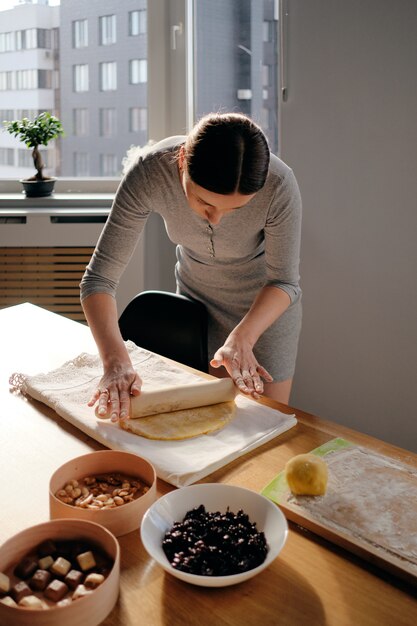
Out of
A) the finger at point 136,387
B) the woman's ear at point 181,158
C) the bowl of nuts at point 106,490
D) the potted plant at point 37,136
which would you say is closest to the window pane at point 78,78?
the potted plant at point 37,136

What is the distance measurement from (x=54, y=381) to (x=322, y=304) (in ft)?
4.70

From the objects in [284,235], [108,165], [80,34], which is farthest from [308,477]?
[80,34]

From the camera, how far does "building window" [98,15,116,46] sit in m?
3.33

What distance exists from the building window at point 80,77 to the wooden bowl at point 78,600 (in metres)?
2.88

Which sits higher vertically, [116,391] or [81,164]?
[81,164]

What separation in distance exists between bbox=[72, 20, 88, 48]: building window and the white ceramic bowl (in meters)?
2.88

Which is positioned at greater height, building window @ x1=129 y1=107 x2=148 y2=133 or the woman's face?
building window @ x1=129 y1=107 x2=148 y2=133

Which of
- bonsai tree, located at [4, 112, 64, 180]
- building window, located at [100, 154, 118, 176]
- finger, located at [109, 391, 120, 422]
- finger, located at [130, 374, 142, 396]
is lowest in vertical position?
finger, located at [109, 391, 120, 422]

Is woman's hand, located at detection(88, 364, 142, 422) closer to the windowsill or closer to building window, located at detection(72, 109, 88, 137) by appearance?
the windowsill

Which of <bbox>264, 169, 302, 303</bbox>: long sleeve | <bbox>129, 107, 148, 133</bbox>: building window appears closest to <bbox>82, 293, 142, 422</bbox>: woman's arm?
<bbox>264, 169, 302, 303</bbox>: long sleeve

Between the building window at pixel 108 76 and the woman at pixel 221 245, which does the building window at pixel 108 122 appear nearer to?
the building window at pixel 108 76

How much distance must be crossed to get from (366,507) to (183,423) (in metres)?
0.43

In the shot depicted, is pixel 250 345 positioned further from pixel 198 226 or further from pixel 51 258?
pixel 51 258

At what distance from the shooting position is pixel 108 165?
3510mm
